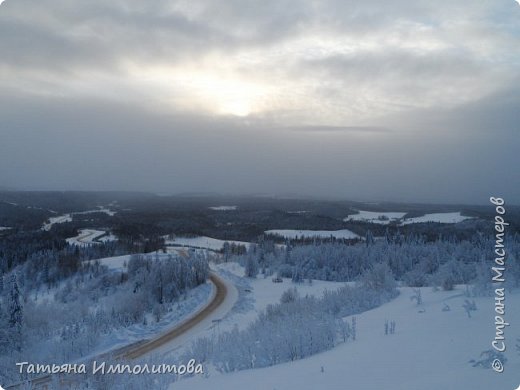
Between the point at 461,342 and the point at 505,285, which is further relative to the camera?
the point at 505,285

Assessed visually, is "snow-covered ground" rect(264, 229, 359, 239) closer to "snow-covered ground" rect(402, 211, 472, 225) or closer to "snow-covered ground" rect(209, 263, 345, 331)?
"snow-covered ground" rect(402, 211, 472, 225)

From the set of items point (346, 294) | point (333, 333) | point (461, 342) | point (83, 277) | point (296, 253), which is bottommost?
point (83, 277)

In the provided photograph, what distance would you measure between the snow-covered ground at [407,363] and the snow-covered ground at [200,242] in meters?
81.8

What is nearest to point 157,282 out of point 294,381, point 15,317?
point 15,317

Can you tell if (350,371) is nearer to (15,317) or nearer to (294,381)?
(294,381)

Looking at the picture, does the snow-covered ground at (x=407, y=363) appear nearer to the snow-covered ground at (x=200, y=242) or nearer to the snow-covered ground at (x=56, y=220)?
the snow-covered ground at (x=200, y=242)

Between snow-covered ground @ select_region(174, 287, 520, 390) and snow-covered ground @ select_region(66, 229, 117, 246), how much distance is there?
284 ft

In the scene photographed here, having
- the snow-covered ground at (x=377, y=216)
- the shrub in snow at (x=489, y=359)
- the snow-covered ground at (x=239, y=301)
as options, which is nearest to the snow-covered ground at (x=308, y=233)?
the snow-covered ground at (x=377, y=216)

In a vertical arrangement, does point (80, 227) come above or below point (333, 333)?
below

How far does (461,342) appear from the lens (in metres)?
7.65

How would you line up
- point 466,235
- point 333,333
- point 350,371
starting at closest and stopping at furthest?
point 350,371, point 333,333, point 466,235

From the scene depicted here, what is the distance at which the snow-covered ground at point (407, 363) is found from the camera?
608 centimetres

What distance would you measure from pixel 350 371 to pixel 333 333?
3122 millimetres

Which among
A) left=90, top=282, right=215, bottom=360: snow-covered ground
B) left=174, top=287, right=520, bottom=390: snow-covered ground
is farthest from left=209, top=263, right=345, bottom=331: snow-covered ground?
left=174, top=287, right=520, bottom=390: snow-covered ground
